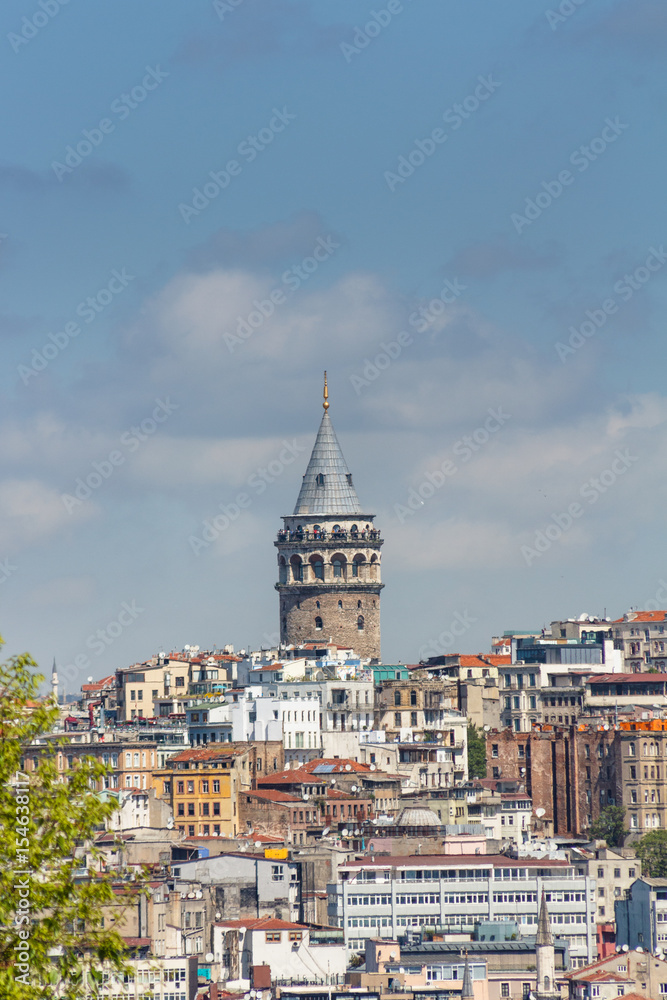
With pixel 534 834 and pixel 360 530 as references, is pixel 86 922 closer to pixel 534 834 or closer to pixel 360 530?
pixel 534 834

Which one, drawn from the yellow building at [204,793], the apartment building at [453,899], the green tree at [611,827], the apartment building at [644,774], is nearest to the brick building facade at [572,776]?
the apartment building at [644,774]

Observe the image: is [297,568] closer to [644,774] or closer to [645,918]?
[644,774]

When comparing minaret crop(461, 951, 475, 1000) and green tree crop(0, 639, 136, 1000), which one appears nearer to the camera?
green tree crop(0, 639, 136, 1000)

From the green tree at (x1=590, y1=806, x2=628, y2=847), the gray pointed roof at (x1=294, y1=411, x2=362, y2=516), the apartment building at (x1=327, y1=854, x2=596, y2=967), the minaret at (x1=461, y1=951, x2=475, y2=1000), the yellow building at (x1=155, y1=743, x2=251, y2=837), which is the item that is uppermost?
the gray pointed roof at (x1=294, y1=411, x2=362, y2=516)

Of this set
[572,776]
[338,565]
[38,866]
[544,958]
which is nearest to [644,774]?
[572,776]

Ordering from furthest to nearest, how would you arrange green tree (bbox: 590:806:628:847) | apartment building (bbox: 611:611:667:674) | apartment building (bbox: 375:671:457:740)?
apartment building (bbox: 611:611:667:674)
apartment building (bbox: 375:671:457:740)
green tree (bbox: 590:806:628:847)

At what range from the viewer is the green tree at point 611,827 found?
119 meters

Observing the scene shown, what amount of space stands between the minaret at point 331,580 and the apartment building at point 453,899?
46.8 m

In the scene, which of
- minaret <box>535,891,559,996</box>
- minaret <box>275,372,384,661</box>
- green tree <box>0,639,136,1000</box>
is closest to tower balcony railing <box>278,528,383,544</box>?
minaret <box>275,372,384,661</box>

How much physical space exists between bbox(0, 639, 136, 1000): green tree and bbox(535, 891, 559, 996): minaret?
194ft

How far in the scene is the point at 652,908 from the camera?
97688mm

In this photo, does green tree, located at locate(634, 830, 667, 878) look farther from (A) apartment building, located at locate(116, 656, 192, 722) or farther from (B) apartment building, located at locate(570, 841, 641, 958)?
(A) apartment building, located at locate(116, 656, 192, 722)

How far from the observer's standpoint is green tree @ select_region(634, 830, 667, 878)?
360 feet

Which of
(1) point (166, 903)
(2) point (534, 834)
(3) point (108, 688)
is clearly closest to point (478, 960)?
(1) point (166, 903)
